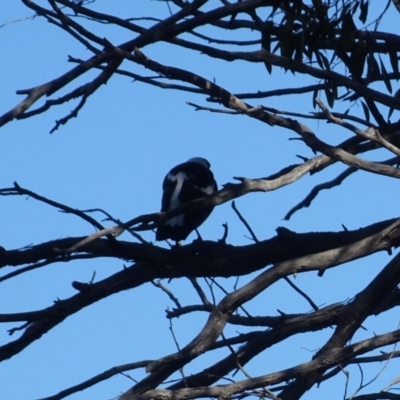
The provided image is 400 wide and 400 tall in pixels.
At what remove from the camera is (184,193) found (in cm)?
739

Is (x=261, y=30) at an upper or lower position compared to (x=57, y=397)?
upper

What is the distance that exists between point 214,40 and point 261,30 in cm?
21

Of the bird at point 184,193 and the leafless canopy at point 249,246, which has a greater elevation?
the bird at point 184,193

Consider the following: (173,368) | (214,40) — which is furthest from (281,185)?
(214,40)

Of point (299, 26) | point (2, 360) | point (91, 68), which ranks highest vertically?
point (299, 26)

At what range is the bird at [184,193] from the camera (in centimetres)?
693

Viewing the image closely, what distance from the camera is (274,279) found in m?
4.04

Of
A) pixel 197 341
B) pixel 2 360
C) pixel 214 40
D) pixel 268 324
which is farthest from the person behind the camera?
pixel 214 40

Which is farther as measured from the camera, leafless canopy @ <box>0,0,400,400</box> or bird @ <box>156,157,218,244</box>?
bird @ <box>156,157,218,244</box>

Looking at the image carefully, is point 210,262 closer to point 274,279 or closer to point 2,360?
point 274,279

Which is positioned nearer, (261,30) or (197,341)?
(197,341)

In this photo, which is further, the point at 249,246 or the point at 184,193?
the point at 184,193

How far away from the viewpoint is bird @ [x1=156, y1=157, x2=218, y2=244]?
6930mm

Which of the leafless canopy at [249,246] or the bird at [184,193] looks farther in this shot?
the bird at [184,193]
